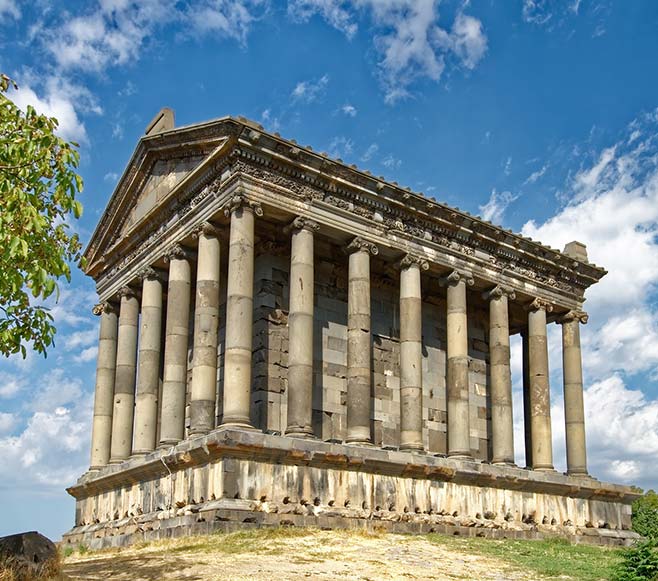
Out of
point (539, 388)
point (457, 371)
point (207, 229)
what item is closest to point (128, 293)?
point (207, 229)

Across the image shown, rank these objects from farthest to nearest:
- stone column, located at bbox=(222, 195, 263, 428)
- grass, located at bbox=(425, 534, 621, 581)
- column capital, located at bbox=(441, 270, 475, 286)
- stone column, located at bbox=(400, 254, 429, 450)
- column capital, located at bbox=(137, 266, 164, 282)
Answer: column capital, located at bbox=(441, 270, 475, 286) → column capital, located at bbox=(137, 266, 164, 282) → stone column, located at bbox=(400, 254, 429, 450) → stone column, located at bbox=(222, 195, 263, 428) → grass, located at bbox=(425, 534, 621, 581)

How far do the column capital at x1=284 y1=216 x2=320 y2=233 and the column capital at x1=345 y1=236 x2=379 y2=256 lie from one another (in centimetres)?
154

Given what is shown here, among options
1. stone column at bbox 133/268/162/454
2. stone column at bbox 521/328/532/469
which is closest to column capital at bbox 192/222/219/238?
stone column at bbox 133/268/162/454

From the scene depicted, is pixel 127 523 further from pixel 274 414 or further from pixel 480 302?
pixel 480 302

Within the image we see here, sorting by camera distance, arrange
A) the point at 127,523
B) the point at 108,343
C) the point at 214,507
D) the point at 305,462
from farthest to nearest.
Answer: the point at 108,343 < the point at 127,523 < the point at 305,462 < the point at 214,507

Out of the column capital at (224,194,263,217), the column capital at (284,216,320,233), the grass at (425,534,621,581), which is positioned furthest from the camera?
the column capital at (284,216,320,233)

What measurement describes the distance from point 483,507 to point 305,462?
708 centimetres

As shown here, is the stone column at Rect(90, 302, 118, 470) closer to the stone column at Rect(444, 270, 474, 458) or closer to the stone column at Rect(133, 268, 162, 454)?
the stone column at Rect(133, 268, 162, 454)

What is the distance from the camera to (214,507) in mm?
19750

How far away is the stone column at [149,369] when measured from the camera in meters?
25.5

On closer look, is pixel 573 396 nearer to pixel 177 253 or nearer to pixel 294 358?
pixel 294 358

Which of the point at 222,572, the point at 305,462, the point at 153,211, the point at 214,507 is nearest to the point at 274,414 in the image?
the point at 305,462

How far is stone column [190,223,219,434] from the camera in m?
22.4

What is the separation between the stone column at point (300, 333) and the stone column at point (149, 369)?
201 inches
